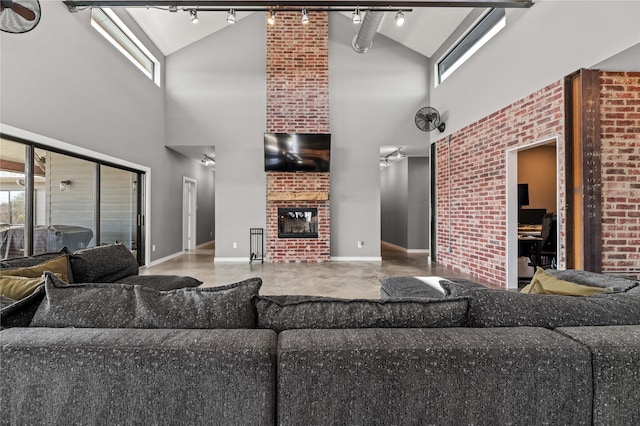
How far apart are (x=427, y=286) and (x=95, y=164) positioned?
189 inches

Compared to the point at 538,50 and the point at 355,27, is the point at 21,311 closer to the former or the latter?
the point at 538,50

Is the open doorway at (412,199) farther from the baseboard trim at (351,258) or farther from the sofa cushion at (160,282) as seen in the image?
the sofa cushion at (160,282)

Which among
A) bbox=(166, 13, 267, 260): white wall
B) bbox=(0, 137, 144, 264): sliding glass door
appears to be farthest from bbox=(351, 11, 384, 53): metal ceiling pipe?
bbox=(0, 137, 144, 264): sliding glass door

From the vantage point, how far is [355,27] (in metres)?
6.15

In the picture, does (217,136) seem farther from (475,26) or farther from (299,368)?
(299,368)

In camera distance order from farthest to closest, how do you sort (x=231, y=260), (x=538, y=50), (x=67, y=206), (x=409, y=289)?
1. (x=231, y=260)
2. (x=67, y=206)
3. (x=538, y=50)
4. (x=409, y=289)

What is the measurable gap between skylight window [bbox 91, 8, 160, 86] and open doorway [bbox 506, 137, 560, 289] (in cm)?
613

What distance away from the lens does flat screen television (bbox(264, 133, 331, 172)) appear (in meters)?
5.88

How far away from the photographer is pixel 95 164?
4.32 meters

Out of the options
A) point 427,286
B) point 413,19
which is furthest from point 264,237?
point 413,19

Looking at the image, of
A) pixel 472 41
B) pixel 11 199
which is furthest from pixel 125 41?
pixel 472 41

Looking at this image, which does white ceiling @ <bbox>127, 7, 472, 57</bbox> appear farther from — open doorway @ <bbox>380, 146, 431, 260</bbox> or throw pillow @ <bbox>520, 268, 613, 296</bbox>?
throw pillow @ <bbox>520, 268, 613, 296</bbox>

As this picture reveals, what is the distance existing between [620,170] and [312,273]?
401 cm

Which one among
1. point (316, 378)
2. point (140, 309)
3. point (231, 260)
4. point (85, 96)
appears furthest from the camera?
point (231, 260)
